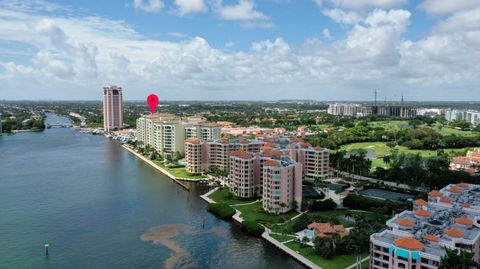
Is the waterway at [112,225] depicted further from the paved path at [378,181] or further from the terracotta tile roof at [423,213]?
the paved path at [378,181]

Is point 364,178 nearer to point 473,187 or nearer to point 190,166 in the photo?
point 473,187

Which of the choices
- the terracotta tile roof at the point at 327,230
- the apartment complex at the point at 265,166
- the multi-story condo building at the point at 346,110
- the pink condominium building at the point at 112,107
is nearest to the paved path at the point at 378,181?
the apartment complex at the point at 265,166

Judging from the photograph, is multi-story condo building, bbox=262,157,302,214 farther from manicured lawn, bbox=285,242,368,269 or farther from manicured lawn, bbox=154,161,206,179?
manicured lawn, bbox=154,161,206,179

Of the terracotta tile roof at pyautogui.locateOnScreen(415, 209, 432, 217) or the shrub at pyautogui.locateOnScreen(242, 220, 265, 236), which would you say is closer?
the terracotta tile roof at pyautogui.locateOnScreen(415, 209, 432, 217)

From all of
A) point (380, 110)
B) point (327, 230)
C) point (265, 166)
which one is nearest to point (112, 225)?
point (265, 166)

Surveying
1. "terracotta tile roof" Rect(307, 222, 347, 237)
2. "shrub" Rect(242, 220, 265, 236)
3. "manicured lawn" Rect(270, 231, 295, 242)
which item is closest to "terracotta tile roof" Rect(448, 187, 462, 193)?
"terracotta tile roof" Rect(307, 222, 347, 237)
